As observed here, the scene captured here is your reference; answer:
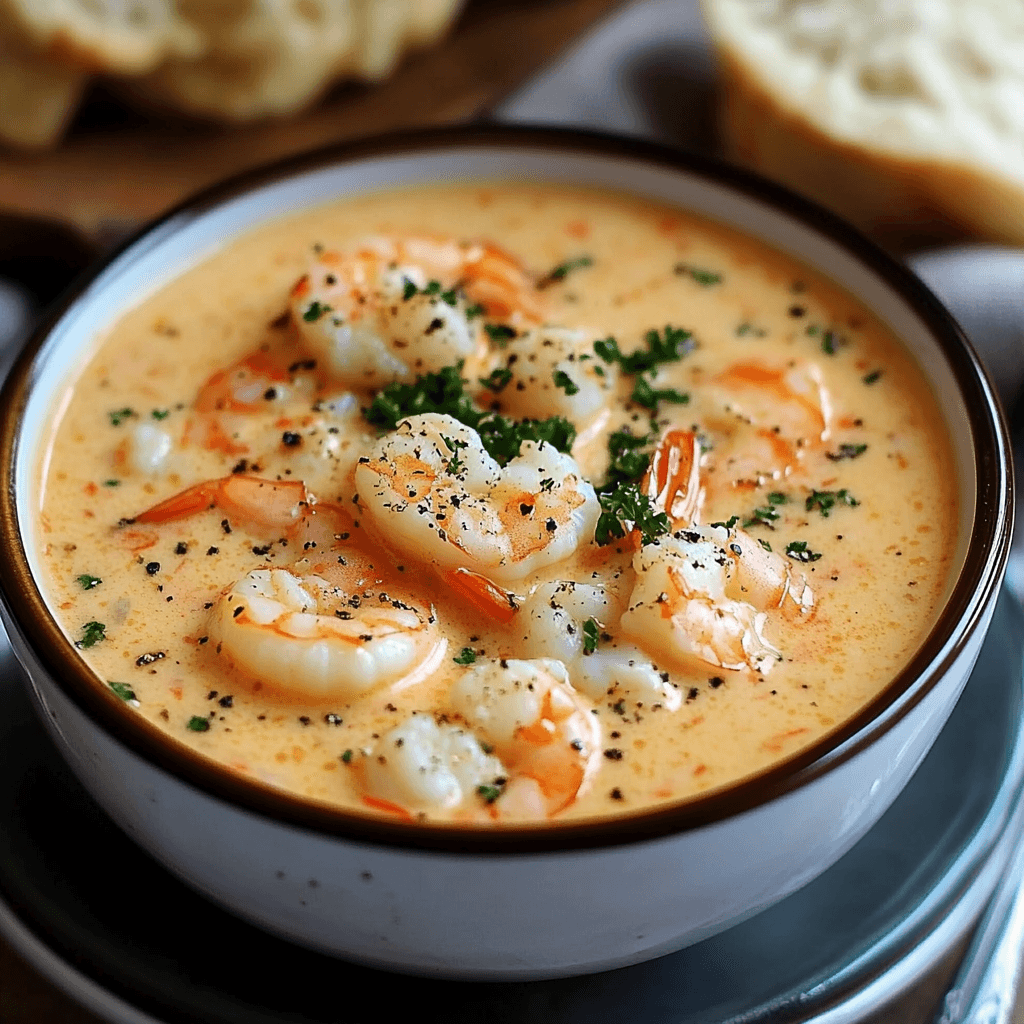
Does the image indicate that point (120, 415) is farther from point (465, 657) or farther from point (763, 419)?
point (763, 419)

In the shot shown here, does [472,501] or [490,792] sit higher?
[472,501]

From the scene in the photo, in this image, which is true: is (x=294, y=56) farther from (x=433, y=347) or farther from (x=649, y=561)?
(x=649, y=561)

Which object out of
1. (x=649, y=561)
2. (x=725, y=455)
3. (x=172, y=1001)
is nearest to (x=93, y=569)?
(x=172, y=1001)

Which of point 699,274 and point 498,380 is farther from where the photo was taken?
point 699,274

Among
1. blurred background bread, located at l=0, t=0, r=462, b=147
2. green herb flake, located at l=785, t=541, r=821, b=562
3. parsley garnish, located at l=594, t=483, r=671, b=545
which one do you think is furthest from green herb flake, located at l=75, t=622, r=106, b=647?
blurred background bread, located at l=0, t=0, r=462, b=147

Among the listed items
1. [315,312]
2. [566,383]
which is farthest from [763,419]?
[315,312]

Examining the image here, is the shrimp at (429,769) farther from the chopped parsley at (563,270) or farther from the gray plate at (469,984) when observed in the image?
the chopped parsley at (563,270)
